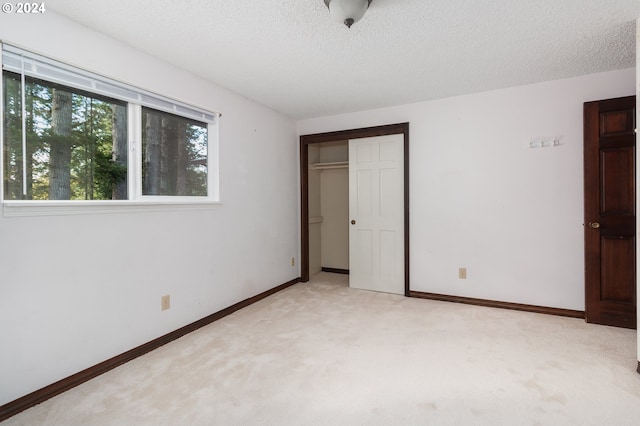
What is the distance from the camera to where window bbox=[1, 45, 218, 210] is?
1.79 metres

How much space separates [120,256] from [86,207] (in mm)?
417

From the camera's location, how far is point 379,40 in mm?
2225

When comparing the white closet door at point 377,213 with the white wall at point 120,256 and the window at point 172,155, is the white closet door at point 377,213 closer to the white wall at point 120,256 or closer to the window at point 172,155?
the white wall at point 120,256

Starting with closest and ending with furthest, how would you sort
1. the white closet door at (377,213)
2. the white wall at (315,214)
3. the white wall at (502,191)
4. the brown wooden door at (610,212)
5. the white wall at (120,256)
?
the white wall at (120,256) < the brown wooden door at (610,212) < the white wall at (502,191) < the white closet door at (377,213) < the white wall at (315,214)

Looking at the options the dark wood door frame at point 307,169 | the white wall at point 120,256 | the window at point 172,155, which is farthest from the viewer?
the dark wood door frame at point 307,169

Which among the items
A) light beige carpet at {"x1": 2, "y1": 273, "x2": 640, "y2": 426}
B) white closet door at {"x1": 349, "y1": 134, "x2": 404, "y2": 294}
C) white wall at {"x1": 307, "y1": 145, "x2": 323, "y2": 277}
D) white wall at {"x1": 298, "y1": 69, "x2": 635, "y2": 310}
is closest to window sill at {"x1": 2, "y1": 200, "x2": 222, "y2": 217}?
light beige carpet at {"x1": 2, "y1": 273, "x2": 640, "y2": 426}

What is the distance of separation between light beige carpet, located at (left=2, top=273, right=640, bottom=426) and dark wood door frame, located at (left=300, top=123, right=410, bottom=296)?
120 cm

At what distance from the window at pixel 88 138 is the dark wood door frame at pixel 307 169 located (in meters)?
1.63

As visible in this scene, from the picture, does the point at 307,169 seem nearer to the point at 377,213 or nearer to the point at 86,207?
the point at 377,213

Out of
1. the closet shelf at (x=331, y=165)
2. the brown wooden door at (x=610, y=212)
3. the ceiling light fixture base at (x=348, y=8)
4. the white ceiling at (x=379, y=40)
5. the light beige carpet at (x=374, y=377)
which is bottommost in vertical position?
the light beige carpet at (x=374, y=377)

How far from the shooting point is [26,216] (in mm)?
1761

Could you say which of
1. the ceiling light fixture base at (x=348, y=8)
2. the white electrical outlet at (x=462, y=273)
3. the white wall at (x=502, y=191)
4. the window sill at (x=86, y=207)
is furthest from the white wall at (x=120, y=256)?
the white electrical outlet at (x=462, y=273)

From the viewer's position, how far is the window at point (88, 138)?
1790mm

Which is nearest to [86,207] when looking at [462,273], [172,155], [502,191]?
[172,155]
